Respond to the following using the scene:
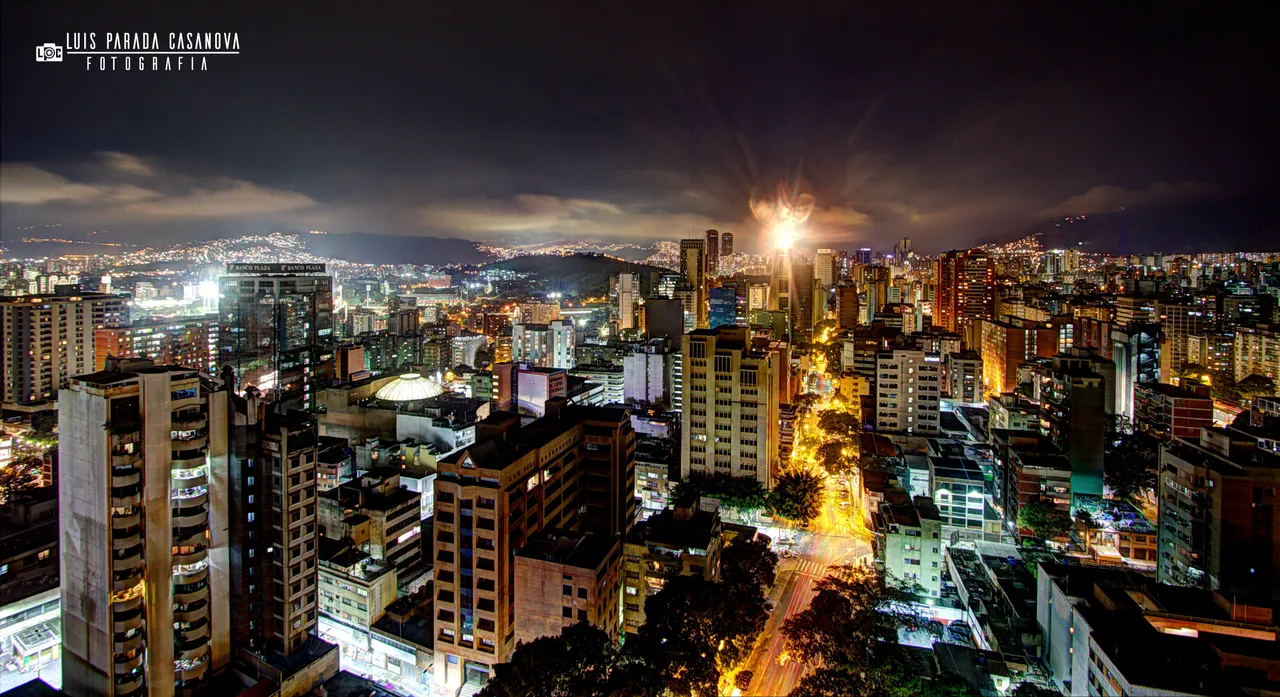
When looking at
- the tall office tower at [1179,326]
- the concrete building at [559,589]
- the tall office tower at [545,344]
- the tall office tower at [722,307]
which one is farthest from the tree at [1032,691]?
the tall office tower at [722,307]

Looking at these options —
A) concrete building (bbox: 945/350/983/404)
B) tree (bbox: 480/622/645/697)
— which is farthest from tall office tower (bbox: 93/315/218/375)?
concrete building (bbox: 945/350/983/404)

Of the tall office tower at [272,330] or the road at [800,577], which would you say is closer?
the road at [800,577]

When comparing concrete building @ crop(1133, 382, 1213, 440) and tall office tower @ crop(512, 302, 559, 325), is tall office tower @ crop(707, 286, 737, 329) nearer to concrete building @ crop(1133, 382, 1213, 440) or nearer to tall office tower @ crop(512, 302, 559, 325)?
tall office tower @ crop(512, 302, 559, 325)

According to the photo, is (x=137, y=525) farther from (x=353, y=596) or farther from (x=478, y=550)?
(x=478, y=550)

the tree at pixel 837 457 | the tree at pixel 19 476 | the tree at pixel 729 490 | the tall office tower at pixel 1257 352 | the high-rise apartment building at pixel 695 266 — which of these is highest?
the high-rise apartment building at pixel 695 266

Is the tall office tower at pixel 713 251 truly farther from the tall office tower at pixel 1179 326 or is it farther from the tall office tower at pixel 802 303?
the tall office tower at pixel 1179 326

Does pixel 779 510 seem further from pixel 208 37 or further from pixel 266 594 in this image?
pixel 208 37

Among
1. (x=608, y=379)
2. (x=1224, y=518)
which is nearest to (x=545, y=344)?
(x=608, y=379)
